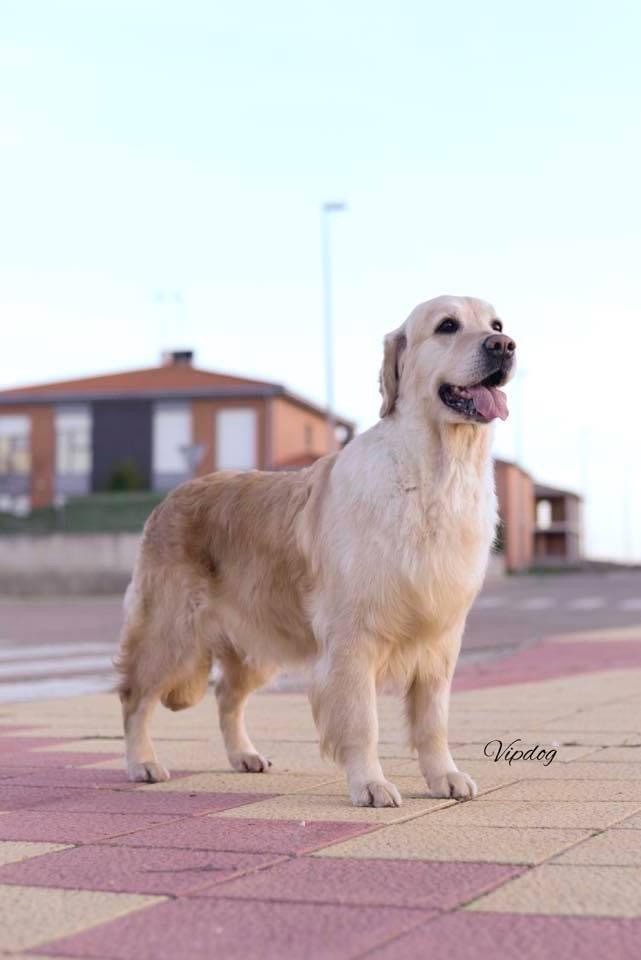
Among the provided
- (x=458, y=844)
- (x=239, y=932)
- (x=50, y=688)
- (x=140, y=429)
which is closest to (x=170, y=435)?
(x=140, y=429)

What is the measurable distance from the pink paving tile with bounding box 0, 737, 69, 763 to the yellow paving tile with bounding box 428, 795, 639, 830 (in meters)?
2.87

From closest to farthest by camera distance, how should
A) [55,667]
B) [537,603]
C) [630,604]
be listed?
[55,667], [630,604], [537,603]

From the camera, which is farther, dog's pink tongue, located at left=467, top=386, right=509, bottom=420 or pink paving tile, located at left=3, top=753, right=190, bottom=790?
pink paving tile, located at left=3, top=753, right=190, bottom=790

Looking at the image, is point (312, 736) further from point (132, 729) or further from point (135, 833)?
point (135, 833)

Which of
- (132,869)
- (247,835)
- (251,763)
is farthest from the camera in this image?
(251,763)

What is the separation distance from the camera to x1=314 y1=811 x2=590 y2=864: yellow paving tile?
12.2 ft

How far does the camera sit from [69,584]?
4034cm

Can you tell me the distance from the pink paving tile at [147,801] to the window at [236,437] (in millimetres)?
53275

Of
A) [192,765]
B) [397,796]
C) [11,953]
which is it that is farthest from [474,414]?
[11,953]

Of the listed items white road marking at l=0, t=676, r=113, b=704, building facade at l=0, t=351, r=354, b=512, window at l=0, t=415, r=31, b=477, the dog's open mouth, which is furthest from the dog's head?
window at l=0, t=415, r=31, b=477

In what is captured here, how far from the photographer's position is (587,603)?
102 ft

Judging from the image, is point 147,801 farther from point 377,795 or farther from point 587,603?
point 587,603

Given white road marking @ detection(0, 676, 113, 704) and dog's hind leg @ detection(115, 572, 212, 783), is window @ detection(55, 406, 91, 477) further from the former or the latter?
dog's hind leg @ detection(115, 572, 212, 783)

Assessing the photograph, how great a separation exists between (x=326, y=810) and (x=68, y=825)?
0.85 m
